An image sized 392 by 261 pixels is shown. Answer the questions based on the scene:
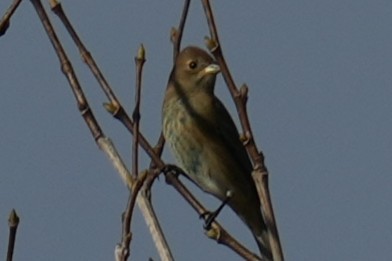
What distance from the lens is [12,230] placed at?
12.8 feet

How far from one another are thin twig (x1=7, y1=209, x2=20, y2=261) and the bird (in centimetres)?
502

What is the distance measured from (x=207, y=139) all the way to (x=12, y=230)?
5439 mm

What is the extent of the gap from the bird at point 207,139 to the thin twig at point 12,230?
502 centimetres

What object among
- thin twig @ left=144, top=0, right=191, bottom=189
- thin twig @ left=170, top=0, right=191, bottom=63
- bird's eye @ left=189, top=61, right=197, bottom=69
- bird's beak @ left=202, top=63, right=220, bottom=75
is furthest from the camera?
bird's eye @ left=189, top=61, right=197, bottom=69

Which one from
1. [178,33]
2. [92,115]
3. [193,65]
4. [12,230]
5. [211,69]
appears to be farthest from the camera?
[193,65]

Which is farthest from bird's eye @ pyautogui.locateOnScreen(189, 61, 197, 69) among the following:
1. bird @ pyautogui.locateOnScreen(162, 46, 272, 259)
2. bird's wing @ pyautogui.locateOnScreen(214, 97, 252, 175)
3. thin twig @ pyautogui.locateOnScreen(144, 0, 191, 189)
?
thin twig @ pyautogui.locateOnScreen(144, 0, 191, 189)

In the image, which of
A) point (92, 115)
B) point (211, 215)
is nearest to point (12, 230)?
point (92, 115)

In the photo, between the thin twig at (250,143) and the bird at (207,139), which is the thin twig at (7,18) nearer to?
the thin twig at (250,143)

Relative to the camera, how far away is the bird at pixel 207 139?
357 inches

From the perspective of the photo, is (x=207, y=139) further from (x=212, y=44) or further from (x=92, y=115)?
(x=212, y=44)

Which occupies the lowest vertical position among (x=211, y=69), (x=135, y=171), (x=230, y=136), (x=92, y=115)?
(x=135, y=171)

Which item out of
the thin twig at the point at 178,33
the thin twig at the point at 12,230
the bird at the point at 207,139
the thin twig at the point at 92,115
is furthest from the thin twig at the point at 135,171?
the bird at the point at 207,139

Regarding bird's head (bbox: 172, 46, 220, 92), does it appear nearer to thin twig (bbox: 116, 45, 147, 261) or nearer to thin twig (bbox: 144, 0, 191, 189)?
thin twig (bbox: 144, 0, 191, 189)

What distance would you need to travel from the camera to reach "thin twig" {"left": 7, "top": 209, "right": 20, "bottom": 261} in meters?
3.71
